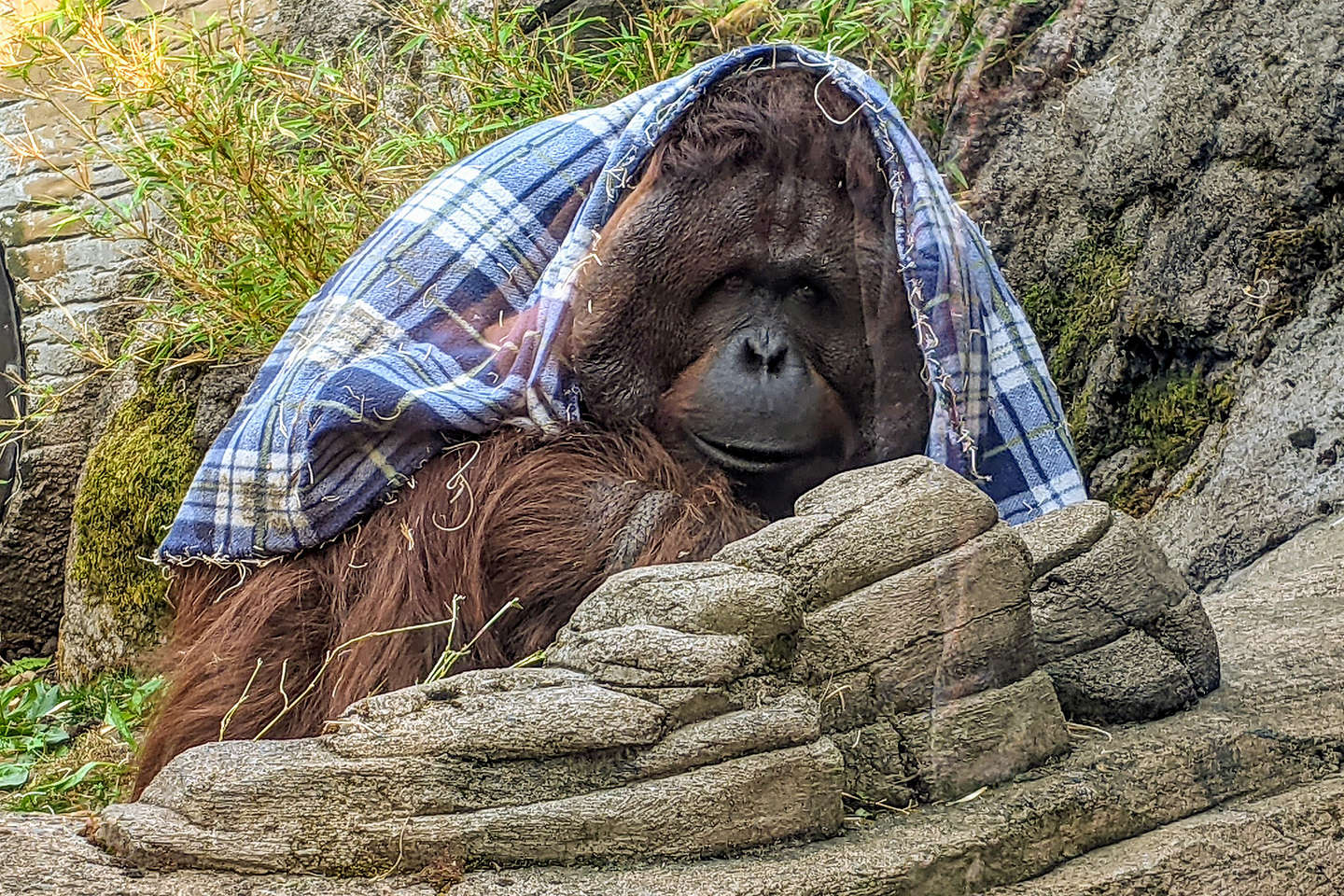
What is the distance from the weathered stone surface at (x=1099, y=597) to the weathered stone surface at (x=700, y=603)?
29 centimetres

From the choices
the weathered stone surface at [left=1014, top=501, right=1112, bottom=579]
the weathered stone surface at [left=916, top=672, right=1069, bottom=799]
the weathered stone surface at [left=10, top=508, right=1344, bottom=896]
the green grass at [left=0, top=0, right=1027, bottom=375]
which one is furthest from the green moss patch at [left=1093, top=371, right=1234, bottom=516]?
the weathered stone surface at [left=916, top=672, right=1069, bottom=799]

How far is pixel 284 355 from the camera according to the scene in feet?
5.40

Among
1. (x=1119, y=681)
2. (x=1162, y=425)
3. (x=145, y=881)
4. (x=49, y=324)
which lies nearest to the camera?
(x=145, y=881)

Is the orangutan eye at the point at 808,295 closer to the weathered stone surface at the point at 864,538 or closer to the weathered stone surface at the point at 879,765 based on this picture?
the weathered stone surface at the point at 864,538

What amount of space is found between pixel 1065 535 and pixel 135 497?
8.29 feet

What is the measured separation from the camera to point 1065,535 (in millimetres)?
1252

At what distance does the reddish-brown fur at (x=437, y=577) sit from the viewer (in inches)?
52.7

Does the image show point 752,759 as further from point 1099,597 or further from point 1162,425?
point 1162,425

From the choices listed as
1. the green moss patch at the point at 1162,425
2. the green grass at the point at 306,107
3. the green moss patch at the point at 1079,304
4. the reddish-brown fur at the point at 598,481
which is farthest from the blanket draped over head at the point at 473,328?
the green grass at the point at 306,107

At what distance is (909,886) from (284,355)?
1020 millimetres

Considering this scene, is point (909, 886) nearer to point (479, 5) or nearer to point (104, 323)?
point (479, 5)

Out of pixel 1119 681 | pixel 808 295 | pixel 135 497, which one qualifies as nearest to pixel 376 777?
pixel 1119 681

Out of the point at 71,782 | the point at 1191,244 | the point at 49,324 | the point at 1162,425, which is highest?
the point at 49,324

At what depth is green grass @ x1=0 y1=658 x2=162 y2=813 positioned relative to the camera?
1932mm
